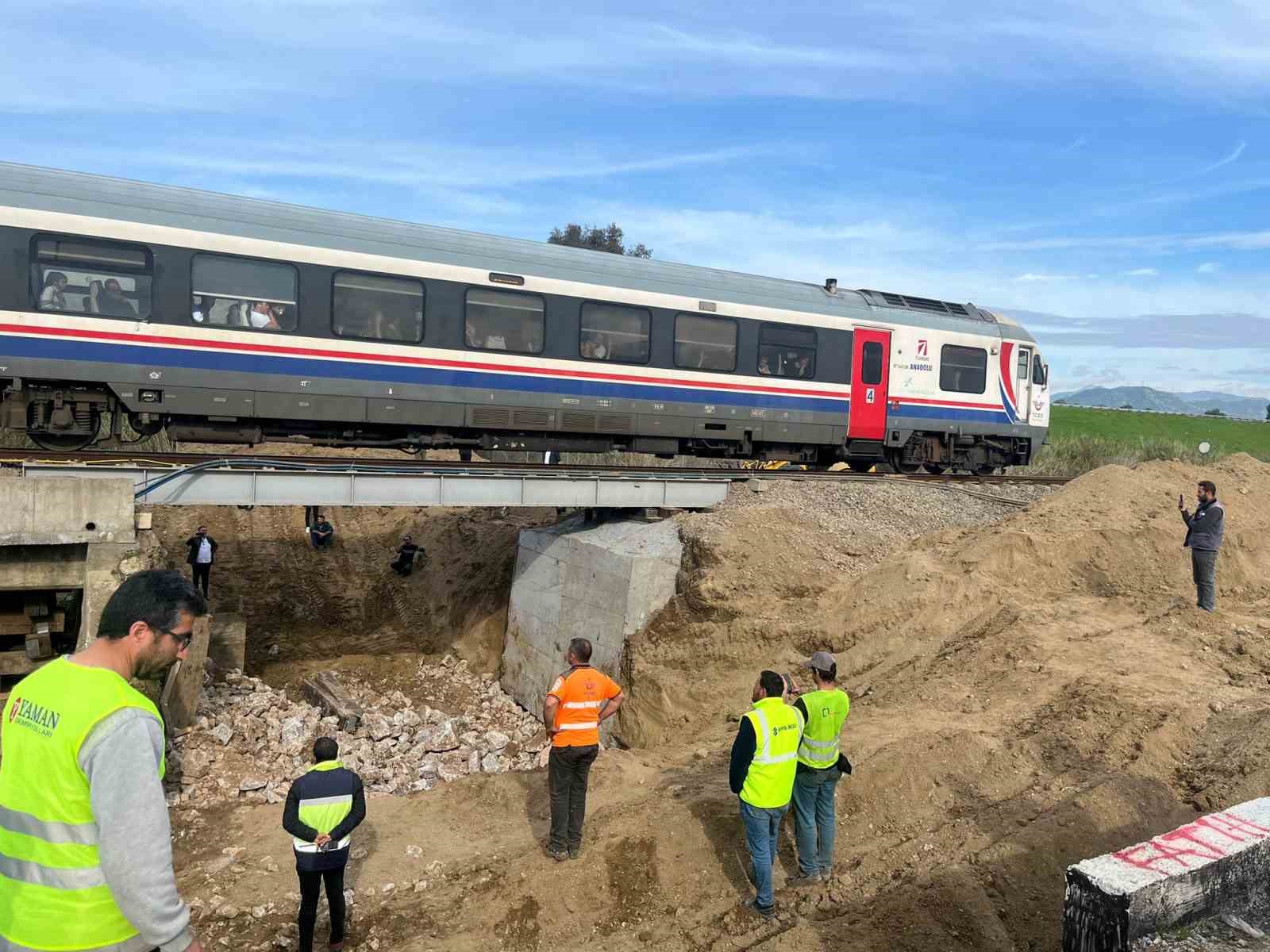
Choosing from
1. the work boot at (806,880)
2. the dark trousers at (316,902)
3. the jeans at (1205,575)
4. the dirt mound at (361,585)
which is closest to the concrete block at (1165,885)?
the work boot at (806,880)

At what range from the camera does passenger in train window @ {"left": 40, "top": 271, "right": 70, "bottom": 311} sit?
11523 mm

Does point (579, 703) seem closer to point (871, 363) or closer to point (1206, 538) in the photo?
point (1206, 538)

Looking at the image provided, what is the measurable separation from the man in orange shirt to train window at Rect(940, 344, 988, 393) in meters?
13.1

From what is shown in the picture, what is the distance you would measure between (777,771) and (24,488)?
918 centimetres

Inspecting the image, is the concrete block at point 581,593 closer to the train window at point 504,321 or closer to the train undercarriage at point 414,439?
the train undercarriage at point 414,439

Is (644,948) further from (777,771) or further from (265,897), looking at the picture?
(265,897)

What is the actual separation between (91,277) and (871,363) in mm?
12923

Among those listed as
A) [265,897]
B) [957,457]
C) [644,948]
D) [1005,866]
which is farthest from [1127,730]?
[957,457]

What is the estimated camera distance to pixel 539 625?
1648 centimetres

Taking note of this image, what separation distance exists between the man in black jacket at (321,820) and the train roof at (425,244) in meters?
8.70

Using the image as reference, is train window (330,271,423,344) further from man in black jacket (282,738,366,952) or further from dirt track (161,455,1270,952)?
man in black jacket (282,738,366,952)

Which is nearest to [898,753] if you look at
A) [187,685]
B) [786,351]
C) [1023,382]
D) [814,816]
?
[814,816]

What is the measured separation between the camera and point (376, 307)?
13.5 metres

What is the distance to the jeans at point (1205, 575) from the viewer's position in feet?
36.5
